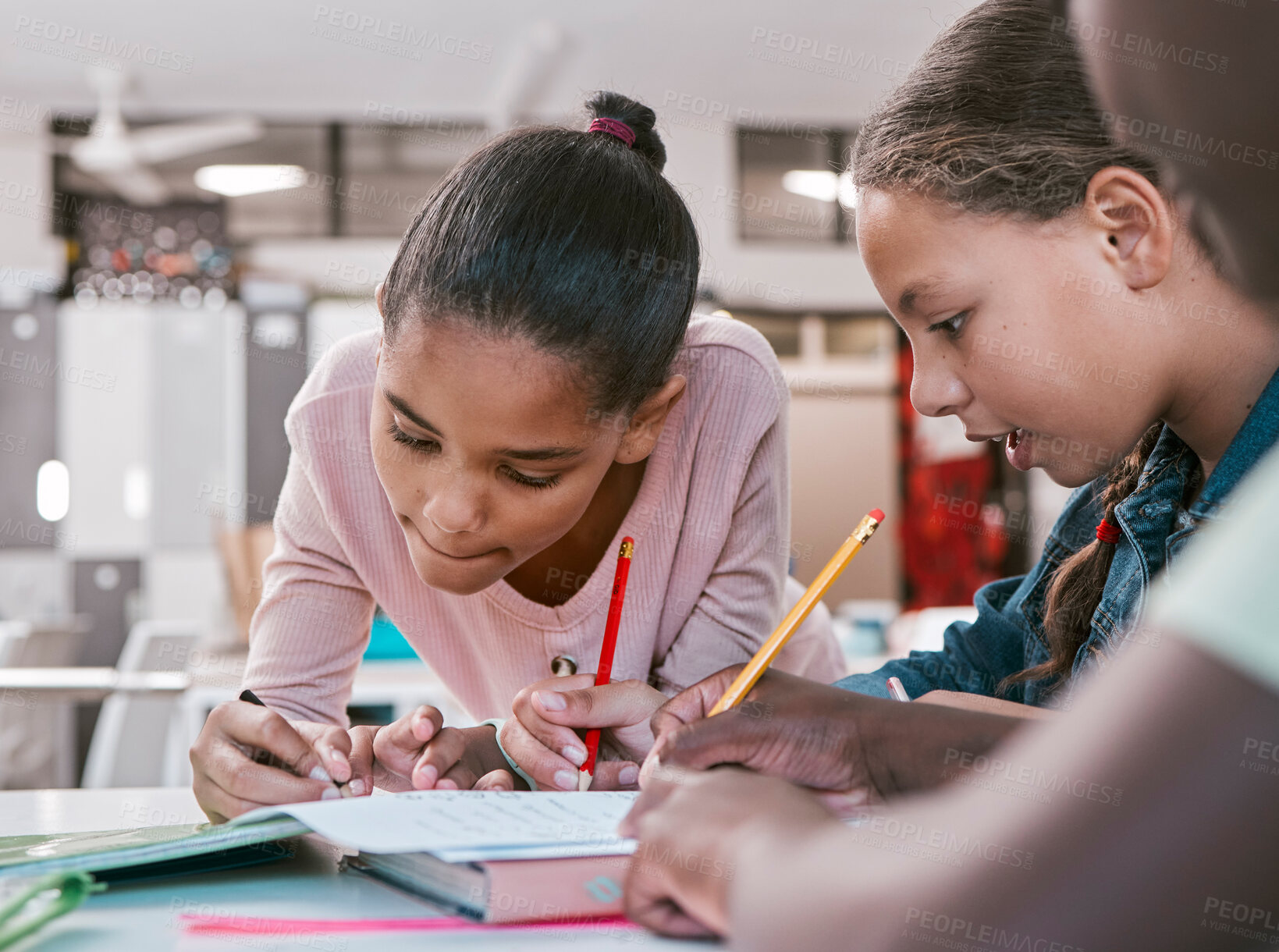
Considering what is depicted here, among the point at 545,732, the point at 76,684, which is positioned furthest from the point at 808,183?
the point at 545,732

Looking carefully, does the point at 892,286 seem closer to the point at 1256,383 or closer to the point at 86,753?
the point at 1256,383

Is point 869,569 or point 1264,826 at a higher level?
point 1264,826

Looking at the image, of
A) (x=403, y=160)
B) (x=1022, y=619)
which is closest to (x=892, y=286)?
(x=1022, y=619)

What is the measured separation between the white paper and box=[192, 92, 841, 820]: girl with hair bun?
168 mm

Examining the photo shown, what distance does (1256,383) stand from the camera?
785mm

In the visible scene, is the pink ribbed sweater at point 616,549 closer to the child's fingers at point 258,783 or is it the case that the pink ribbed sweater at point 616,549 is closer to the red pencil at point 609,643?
the red pencil at point 609,643

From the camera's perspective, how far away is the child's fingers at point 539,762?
86 cm

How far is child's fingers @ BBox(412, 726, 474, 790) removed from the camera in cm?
83

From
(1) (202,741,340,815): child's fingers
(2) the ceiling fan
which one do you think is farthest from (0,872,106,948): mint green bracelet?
(2) the ceiling fan

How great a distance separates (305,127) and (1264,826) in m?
5.94

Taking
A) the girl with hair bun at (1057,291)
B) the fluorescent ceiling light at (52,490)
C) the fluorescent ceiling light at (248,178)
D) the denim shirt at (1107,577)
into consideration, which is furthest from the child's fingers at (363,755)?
the fluorescent ceiling light at (248,178)

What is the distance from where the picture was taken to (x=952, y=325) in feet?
2.71

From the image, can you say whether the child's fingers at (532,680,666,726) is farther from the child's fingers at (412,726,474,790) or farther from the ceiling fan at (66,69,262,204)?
the ceiling fan at (66,69,262,204)

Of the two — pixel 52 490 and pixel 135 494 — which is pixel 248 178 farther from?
pixel 52 490
